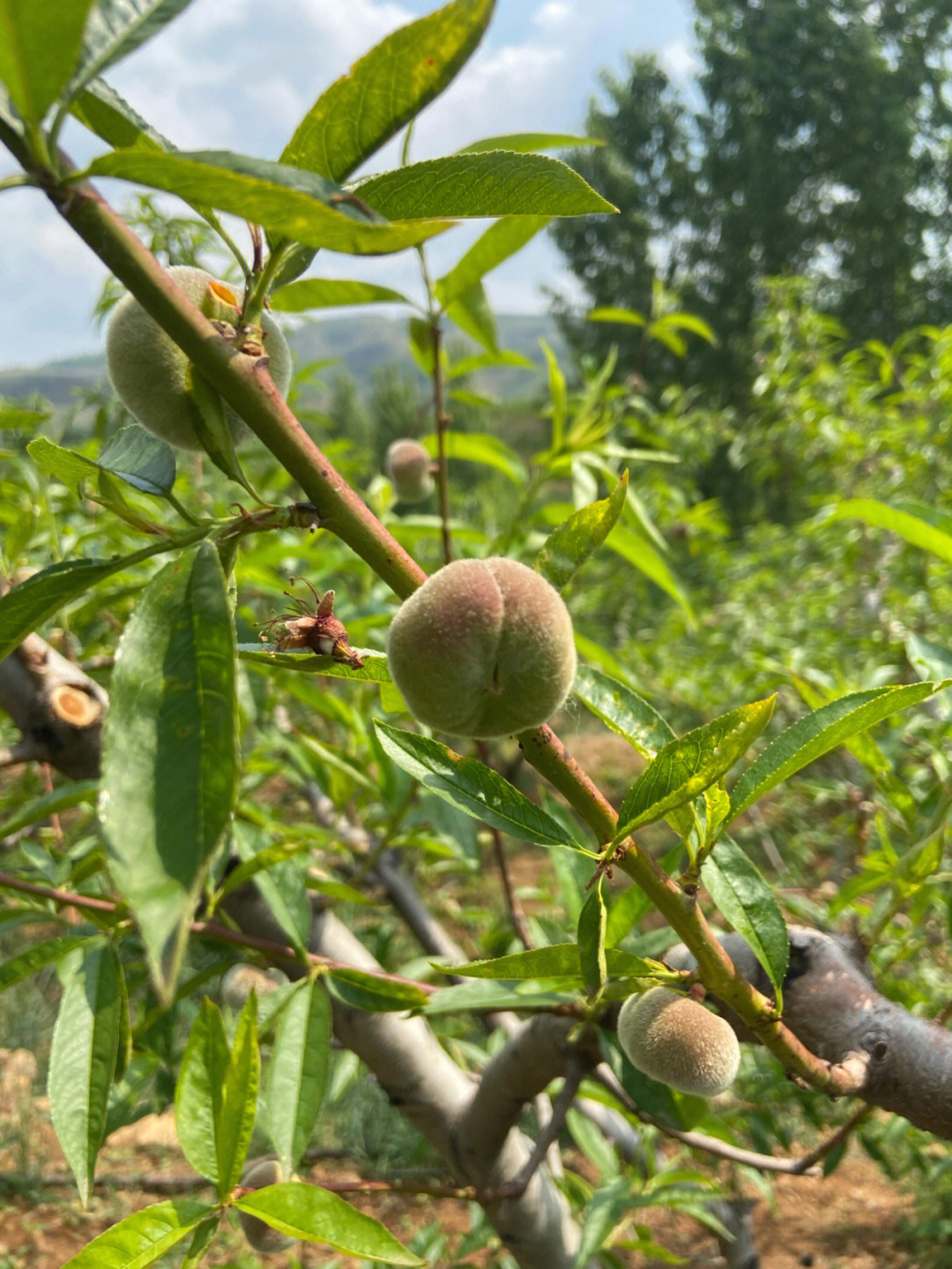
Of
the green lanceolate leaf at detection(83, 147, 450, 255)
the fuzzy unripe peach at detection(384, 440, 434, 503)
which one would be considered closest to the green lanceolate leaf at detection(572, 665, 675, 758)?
the green lanceolate leaf at detection(83, 147, 450, 255)

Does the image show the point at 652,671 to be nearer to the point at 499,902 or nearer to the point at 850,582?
the point at 850,582

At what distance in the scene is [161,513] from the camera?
1.67 metres

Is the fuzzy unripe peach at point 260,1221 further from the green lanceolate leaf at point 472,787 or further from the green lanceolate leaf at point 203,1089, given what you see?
the green lanceolate leaf at point 472,787

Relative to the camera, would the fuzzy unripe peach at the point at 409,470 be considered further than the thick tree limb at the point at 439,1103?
Yes

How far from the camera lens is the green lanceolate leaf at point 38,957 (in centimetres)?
75

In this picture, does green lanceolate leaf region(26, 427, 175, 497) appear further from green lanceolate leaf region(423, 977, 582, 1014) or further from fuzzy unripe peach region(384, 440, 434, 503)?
fuzzy unripe peach region(384, 440, 434, 503)

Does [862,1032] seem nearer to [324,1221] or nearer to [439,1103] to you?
[324,1221]

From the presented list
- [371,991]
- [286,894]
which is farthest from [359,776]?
[371,991]

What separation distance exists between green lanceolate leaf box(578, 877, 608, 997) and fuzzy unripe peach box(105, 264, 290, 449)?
0.32m

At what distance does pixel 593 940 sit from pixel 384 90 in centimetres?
42

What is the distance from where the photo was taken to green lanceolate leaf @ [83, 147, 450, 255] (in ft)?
1.03

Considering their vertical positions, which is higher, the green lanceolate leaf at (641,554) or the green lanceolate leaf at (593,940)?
the green lanceolate leaf at (641,554)

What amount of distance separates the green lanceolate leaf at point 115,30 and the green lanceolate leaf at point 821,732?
48cm

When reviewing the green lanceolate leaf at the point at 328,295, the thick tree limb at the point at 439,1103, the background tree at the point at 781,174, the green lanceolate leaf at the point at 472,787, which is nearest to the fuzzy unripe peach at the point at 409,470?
the green lanceolate leaf at the point at 328,295
